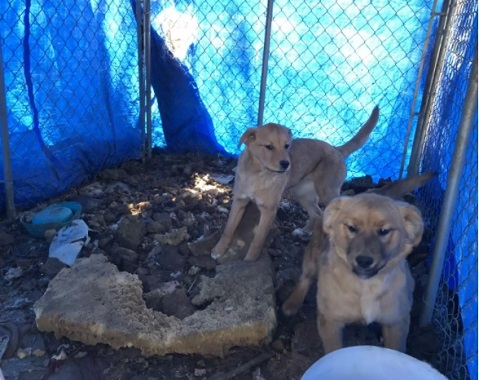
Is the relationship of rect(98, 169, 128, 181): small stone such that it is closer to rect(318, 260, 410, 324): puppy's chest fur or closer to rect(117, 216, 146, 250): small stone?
rect(117, 216, 146, 250): small stone

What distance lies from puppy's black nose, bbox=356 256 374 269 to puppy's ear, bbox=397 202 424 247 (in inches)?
12.4

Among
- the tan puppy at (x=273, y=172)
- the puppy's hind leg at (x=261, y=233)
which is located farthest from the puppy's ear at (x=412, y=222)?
the puppy's hind leg at (x=261, y=233)

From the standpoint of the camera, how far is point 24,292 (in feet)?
11.7

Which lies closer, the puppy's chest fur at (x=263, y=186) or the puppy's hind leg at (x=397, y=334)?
the puppy's hind leg at (x=397, y=334)

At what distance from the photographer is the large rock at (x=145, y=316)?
2.96 meters

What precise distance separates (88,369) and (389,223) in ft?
6.44

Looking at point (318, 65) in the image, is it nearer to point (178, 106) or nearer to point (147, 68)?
point (178, 106)

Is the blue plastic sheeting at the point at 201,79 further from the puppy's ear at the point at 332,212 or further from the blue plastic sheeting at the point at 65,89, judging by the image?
the puppy's ear at the point at 332,212

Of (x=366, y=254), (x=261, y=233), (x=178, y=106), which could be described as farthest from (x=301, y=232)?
(x=178, y=106)

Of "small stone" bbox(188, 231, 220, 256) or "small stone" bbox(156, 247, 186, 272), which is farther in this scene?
"small stone" bbox(188, 231, 220, 256)

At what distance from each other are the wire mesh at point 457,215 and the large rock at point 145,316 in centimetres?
110

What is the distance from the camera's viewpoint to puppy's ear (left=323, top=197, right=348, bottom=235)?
266cm

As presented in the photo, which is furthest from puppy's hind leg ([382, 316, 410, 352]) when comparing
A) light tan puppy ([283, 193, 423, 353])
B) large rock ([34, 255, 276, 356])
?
large rock ([34, 255, 276, 356])

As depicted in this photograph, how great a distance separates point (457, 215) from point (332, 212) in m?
0.95
